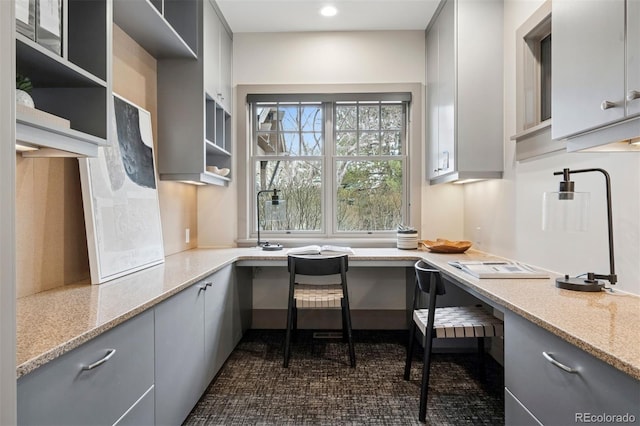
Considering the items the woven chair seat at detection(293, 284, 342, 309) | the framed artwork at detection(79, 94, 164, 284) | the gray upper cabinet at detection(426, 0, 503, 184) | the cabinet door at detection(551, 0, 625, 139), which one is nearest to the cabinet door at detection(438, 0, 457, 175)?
the gray upper cabinet at detection(426, 0, 503, 184)

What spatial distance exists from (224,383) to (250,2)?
9.65 feet

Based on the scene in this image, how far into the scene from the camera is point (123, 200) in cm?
196

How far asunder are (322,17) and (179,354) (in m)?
2.93

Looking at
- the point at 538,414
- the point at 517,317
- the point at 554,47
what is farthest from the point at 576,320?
the point at 554,47

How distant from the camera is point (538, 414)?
1.22m

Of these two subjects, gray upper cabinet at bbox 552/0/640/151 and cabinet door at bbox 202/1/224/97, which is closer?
gray upper cabinet at bbox 552/0/640/151

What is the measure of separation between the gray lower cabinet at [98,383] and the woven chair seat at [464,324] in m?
1.43

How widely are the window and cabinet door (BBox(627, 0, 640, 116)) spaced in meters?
2.44

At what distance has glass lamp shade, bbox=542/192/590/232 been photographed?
1.67m

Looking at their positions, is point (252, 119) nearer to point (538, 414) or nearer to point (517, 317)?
point (517, 317)

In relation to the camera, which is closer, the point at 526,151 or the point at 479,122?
the point at 526,151

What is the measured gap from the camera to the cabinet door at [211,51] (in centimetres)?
269

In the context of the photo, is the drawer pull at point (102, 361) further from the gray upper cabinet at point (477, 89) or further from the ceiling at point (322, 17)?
the ceiling at point (322, 17)

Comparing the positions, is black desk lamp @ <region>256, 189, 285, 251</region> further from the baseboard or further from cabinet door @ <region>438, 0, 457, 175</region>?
cabinet door @ <region>438, 0, 457, 175</region>
